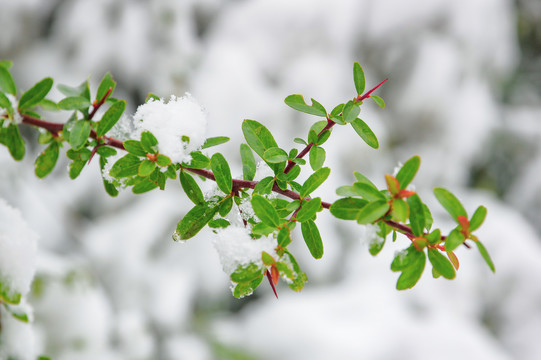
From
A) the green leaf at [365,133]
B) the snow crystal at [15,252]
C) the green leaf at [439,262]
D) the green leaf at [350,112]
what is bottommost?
the snow crystal at [15,252]

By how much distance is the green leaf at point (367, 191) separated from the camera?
34 centimetres

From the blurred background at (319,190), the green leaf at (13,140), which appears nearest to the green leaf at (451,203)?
the green leaf at (13,140)

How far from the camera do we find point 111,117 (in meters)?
0.42

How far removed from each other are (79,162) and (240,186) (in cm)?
18

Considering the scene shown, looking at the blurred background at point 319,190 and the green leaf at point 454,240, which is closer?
the green leaf at point 454,240

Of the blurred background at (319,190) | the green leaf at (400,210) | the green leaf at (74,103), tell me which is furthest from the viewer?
the blurred background at (319,190)

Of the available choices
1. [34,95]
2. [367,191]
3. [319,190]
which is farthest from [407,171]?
[319,190]

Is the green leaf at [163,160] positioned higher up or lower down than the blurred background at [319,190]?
higher up

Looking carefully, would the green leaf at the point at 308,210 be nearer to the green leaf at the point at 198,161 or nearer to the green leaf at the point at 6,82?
the green leaf at the point at 198,161

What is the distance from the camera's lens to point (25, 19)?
247 cm

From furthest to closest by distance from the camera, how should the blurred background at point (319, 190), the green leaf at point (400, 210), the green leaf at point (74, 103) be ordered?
the blurred background at point (319, 190) < the green leaf at point (74, 103) < the green leaf at point (400, 210)

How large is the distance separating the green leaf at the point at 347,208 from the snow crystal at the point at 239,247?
6 cm

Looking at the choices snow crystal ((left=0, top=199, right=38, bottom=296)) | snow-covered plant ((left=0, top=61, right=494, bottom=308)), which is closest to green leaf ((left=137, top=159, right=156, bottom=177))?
snow-covered plant ((left=0, top=61, right=494, bottom=308))

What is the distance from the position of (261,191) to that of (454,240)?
0.55ft
